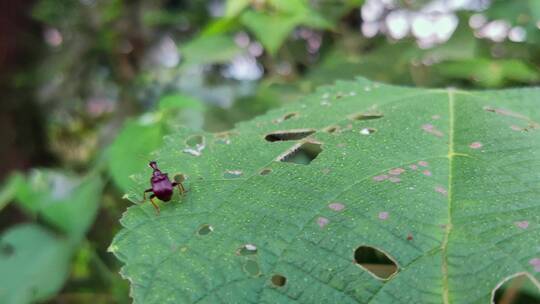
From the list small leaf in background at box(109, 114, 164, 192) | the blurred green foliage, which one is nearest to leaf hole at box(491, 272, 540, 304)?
the blurred green foliage

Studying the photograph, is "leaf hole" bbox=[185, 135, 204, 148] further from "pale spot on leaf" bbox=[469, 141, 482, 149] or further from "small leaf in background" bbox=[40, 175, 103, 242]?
"small leaf in background" bbox=[40, 175, 103, 242]

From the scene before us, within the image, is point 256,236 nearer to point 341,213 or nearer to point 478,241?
point 341,213

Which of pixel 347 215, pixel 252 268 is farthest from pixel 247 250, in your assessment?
pixel 347 215

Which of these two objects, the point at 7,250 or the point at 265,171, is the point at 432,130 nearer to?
the point at 265,171

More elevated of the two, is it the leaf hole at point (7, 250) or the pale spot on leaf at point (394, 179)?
the pale spot on leaf at point (394, 179)

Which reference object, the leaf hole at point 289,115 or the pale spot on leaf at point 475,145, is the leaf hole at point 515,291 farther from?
the leaf hole at point 289,115

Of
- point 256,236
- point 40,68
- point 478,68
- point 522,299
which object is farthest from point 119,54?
point 256,236

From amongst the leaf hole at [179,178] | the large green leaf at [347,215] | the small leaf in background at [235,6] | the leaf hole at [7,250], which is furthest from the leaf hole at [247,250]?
the leaf hole at [7,250]
